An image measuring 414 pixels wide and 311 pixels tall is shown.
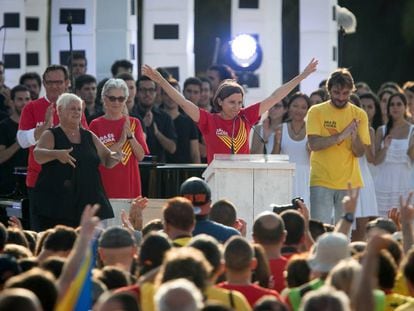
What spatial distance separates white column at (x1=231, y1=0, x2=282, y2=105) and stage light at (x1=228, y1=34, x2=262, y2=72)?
2.15ft

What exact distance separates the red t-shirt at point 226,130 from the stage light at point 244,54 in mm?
5477

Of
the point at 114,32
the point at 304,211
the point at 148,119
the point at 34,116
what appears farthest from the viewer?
the point at 114,32

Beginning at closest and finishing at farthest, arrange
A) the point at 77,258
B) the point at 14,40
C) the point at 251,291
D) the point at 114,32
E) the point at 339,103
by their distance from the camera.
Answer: the point at 77,258 < the point at 251,291 < the point at 339,103 < the point at 114,32 < the point at 14,40

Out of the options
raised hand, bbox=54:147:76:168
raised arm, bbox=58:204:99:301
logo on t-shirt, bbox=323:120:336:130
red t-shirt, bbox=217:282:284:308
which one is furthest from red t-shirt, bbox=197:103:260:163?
raised arm, bbox=58:204:99:301

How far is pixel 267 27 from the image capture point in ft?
76.7

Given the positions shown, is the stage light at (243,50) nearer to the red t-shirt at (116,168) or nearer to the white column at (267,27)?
the white column at (267,27)

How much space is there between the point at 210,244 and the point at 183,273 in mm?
1108

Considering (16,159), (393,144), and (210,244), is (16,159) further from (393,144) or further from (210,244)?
(210,244)

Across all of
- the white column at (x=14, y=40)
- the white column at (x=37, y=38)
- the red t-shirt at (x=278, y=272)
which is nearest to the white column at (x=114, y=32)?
the white column at (x=37, y=38)

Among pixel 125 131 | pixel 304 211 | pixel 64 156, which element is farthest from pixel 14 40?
pixel 304 211

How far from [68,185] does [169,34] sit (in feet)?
A: 24.3

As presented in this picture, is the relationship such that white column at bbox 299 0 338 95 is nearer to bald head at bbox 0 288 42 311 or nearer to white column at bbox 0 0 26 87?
white column at bbox 0 0 26 87

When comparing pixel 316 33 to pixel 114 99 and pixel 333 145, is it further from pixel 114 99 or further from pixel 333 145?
pixel 114 99

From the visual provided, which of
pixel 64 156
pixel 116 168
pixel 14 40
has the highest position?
pixel 14 40
